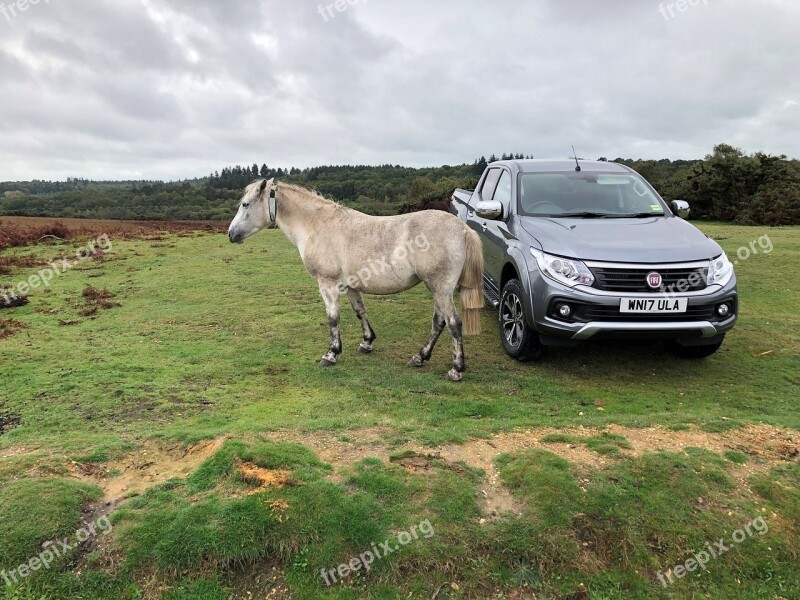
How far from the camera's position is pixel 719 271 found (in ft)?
16.7

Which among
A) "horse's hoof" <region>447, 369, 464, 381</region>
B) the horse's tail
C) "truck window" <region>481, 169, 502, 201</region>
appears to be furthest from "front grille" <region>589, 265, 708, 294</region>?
"truck window" <region>481, 169, 502, 201</region>

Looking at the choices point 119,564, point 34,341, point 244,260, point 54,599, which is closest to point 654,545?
point 119,564

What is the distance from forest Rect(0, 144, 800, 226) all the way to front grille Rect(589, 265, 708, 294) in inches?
256

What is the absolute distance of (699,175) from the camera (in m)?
26.8

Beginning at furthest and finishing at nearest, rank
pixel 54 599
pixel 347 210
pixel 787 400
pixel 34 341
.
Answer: pixel 34 341 < pixel 347 210 < pixel 787 400 < pixel 54 599

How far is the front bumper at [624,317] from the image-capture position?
16.0 feet

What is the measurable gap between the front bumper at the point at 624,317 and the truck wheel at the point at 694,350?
657 mm

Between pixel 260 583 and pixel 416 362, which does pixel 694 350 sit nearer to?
pixel 416 362

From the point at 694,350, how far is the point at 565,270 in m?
1.99

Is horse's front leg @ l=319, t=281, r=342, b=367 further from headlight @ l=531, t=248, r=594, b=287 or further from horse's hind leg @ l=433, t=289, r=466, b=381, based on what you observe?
headlight @ l=531, t=248, r=594, b=287

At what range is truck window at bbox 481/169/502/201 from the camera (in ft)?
25.4

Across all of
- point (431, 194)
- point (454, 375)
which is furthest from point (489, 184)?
point (431, 194)

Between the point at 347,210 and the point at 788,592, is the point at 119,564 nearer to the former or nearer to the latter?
the point at 788,592

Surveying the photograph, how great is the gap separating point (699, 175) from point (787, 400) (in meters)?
25.9
